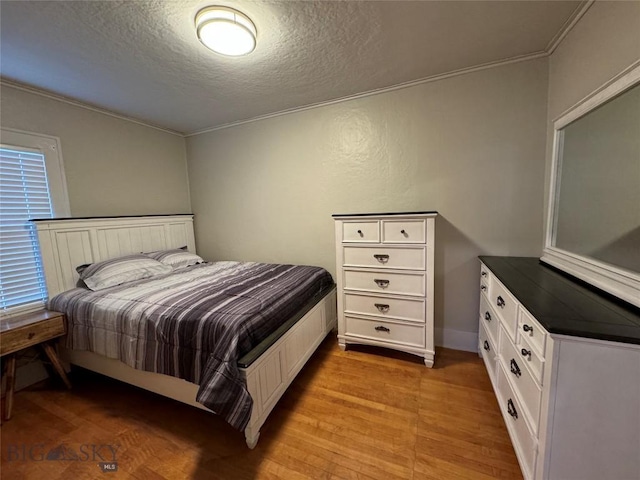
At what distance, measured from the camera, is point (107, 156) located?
8.28 ft

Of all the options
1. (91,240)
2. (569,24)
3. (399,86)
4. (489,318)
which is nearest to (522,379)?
(489,318)

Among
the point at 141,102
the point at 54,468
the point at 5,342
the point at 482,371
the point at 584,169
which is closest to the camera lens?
the point at 54,468

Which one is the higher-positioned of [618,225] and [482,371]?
[618,225]

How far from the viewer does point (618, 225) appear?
120 centimetres

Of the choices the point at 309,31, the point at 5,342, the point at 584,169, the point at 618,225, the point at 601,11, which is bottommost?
the point at 5,342

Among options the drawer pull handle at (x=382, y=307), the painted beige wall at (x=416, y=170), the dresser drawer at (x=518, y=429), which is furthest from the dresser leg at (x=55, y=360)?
the dresser drawer at (x=518, y=429)

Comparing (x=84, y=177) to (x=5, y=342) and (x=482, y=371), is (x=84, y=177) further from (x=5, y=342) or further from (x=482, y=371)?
(x=482, y=371)

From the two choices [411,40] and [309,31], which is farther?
[411,40]

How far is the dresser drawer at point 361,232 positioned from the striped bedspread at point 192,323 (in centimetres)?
55

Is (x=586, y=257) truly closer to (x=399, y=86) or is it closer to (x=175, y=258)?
(x=399, y=86)

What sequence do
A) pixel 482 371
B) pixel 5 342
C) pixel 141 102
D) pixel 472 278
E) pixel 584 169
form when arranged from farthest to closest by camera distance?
pixel 141 102, pixel 472 278, pixel 482 371, pixel 5 342, pixel 584 169

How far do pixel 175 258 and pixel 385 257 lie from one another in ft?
7.34

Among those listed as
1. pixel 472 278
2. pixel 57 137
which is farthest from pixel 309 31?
pixel 57 137

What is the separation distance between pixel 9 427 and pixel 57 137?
2232 mm
